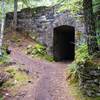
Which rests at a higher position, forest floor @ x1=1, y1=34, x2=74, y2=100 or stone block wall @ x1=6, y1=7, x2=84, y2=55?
stone block wall @ x1=6, y1=7, x2=84, y2=55

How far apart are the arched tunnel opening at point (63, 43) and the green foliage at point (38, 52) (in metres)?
0.74

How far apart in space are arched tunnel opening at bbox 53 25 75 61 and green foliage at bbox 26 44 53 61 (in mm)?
741

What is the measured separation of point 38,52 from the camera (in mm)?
14516

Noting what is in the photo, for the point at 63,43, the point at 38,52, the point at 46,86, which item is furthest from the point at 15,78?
the point at 63,43

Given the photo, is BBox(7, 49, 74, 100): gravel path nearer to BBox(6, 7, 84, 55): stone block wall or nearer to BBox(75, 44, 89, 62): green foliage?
BBox(75, 44, 89, 62): green foliage

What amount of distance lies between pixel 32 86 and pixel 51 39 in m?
6.69

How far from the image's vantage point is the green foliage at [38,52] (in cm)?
1439

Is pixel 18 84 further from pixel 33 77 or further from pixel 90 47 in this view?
pixel 90 47

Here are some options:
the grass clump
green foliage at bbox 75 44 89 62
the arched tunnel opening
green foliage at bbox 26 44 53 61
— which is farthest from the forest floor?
the arched tunnel opening

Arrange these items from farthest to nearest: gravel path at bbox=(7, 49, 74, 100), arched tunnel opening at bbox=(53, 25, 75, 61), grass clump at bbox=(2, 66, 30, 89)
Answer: arched tunnel opening at bbox=(53, 25, 75, 61)
grass clump at bbox=(2, 66, 30, 89)
gravel path at bbox=(7, 49, 74, 100)

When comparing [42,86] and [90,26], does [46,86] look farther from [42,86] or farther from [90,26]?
[90,26]

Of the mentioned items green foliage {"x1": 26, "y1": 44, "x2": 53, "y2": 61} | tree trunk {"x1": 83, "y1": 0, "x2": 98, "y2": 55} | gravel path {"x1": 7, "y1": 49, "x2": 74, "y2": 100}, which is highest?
tree trunk {"x1": 83, "y1": 0, "x2": 98, "y2": 55}

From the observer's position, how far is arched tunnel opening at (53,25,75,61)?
15.5 metres


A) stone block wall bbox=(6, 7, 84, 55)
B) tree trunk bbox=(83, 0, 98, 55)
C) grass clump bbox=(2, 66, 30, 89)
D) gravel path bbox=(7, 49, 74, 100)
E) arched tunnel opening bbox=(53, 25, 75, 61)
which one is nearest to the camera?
tree trunk bbox=(83, 0, 98, 55)
